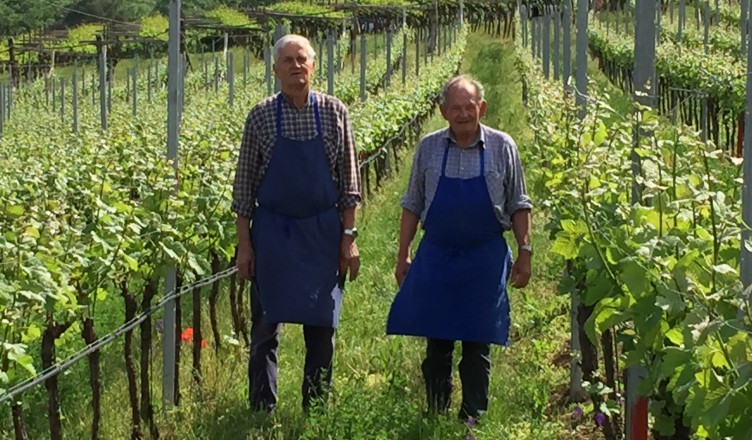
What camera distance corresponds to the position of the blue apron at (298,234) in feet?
14.9

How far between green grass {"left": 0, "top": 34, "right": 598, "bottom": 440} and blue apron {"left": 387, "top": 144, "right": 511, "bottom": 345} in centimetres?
36

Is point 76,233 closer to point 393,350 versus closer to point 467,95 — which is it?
point 467,95

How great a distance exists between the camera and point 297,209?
15.0 ft

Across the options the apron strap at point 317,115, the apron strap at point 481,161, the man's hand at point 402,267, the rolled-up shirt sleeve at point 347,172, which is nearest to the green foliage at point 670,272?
the apron strap at point 481,161

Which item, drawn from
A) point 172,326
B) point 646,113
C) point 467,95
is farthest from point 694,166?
point 172,326

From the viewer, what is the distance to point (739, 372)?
82.3 inches

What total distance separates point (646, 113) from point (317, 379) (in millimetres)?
2087

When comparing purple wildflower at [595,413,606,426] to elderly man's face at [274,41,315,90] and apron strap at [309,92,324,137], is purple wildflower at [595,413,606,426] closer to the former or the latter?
apron strap at [309,92,324,137]

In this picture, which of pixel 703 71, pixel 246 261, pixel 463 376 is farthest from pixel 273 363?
pixel 703 71

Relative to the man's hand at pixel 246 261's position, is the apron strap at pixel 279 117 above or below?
above

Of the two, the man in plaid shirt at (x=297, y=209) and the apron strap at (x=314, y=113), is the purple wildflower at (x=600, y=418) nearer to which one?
the man in plaid shirt at (x=297, y=209)

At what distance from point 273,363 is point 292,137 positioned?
0.94m

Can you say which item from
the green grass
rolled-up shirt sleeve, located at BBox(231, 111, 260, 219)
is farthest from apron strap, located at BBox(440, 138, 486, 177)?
the green grass

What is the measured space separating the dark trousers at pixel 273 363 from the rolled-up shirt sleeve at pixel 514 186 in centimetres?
90
